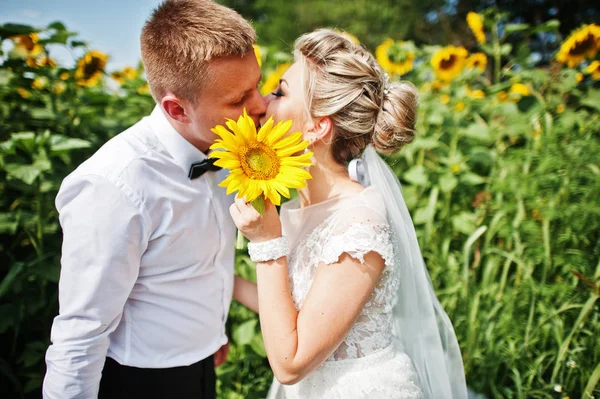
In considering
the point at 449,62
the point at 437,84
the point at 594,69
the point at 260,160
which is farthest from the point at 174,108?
the point at 594,69

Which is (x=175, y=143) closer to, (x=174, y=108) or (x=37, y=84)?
(x=174, y=108)

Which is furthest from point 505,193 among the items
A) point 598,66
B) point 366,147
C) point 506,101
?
point 366,147

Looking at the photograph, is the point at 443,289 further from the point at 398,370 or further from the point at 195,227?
the point at 195,227

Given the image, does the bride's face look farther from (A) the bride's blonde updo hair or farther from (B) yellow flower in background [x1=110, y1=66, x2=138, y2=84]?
(B) yellow flower in background [x1=110, y1=66, x2=138, y2=84]

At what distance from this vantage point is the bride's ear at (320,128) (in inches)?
74.9

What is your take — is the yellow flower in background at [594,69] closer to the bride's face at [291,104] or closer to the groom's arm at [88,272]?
the bride's face at [291,104]

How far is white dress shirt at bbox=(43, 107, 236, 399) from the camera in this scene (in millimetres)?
1444

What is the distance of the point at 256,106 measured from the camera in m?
1.77

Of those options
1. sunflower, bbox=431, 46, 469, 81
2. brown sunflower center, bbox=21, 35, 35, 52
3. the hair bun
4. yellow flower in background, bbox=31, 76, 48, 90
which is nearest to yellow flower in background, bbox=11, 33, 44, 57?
brown sunflower center, bbox=21, 35, 35, 52

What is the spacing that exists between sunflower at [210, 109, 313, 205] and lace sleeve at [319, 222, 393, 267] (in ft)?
1.10

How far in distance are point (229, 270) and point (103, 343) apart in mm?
594

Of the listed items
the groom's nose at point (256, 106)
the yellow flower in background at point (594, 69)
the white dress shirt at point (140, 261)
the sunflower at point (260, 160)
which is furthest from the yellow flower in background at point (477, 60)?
the sunflower at point (260, 160)

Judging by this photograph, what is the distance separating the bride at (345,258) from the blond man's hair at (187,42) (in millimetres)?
348

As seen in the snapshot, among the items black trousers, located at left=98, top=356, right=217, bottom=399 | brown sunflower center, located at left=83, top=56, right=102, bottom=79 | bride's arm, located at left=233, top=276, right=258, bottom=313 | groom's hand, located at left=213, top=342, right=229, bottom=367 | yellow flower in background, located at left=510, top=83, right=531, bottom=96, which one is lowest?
groom's hand, located at left=213, top=342, right=229, bottom=367
